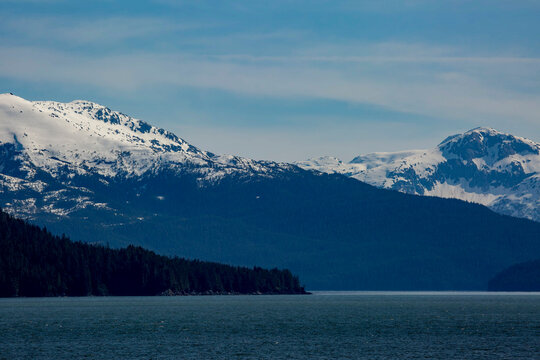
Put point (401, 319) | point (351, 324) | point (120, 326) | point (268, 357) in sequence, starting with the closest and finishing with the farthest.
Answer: point (268, 357) < point (120, 326) < point (351, 324) < point (401, 319)

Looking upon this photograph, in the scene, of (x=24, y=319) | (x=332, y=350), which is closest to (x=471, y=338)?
(x=332, y=350)

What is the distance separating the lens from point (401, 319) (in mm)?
186375

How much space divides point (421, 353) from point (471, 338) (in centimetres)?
2333

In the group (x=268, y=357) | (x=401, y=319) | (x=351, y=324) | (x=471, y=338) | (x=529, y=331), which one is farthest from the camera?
(x=401, y=319)

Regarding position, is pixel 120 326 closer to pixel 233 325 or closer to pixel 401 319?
pixel 233 325

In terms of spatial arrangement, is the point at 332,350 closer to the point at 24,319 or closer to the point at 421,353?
the point at 421,353

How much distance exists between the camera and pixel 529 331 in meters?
149

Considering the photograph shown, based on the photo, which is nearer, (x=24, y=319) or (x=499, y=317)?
(x=24, y=319)

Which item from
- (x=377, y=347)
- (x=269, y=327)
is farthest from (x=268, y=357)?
(x=269, y=327)

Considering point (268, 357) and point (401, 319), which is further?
point (401, 319)

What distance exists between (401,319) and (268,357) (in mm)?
79015

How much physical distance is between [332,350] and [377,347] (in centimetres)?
735

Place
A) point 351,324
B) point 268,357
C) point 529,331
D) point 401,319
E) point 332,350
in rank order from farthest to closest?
1. point 401,319
2. point 351,324
3. point 529,331
4. point 332,350
5. point 268,357

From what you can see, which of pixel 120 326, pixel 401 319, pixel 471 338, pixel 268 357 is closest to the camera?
pixel 268 357
